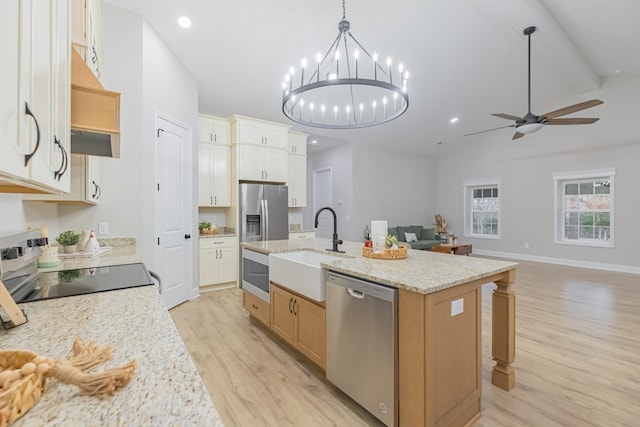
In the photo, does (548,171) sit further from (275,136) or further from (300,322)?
(300,322)

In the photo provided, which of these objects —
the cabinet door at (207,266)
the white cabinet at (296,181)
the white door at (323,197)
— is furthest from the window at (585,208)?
the cabinet door at (207,266)

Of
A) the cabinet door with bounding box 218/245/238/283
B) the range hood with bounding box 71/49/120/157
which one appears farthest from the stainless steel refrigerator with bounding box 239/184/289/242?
the range hood with bounding box 71/49/120/157

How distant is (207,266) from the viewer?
14.5 feet

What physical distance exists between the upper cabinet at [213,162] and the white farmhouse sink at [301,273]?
8.20 ft

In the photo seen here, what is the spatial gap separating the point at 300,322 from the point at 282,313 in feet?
0.97

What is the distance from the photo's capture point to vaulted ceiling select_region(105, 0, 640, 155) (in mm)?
3285

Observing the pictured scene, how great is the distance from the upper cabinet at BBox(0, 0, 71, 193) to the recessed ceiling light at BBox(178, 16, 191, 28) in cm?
277

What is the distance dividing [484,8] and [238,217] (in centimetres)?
445

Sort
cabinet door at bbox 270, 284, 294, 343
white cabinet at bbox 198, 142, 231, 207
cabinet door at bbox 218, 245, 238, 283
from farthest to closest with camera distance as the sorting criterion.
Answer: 1. white cabinet at bbox 198, 142, 231, 207
2. cabinet door at bbox 218, 245, 238, 283
3. cabinet door at bbox 270, 284, 294, 343

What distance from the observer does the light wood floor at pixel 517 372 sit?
1758 mm

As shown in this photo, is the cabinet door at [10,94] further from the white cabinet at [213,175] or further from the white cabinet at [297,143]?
the white cabinet at [297,143]

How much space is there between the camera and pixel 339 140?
7.04 meters

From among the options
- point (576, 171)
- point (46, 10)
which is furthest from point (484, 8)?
point (576, 171)

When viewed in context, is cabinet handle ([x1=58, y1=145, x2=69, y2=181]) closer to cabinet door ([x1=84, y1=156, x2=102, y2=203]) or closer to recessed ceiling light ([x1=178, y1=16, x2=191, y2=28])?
cabinet door ([x1=84, y1=156, x2=102, y2=203])
